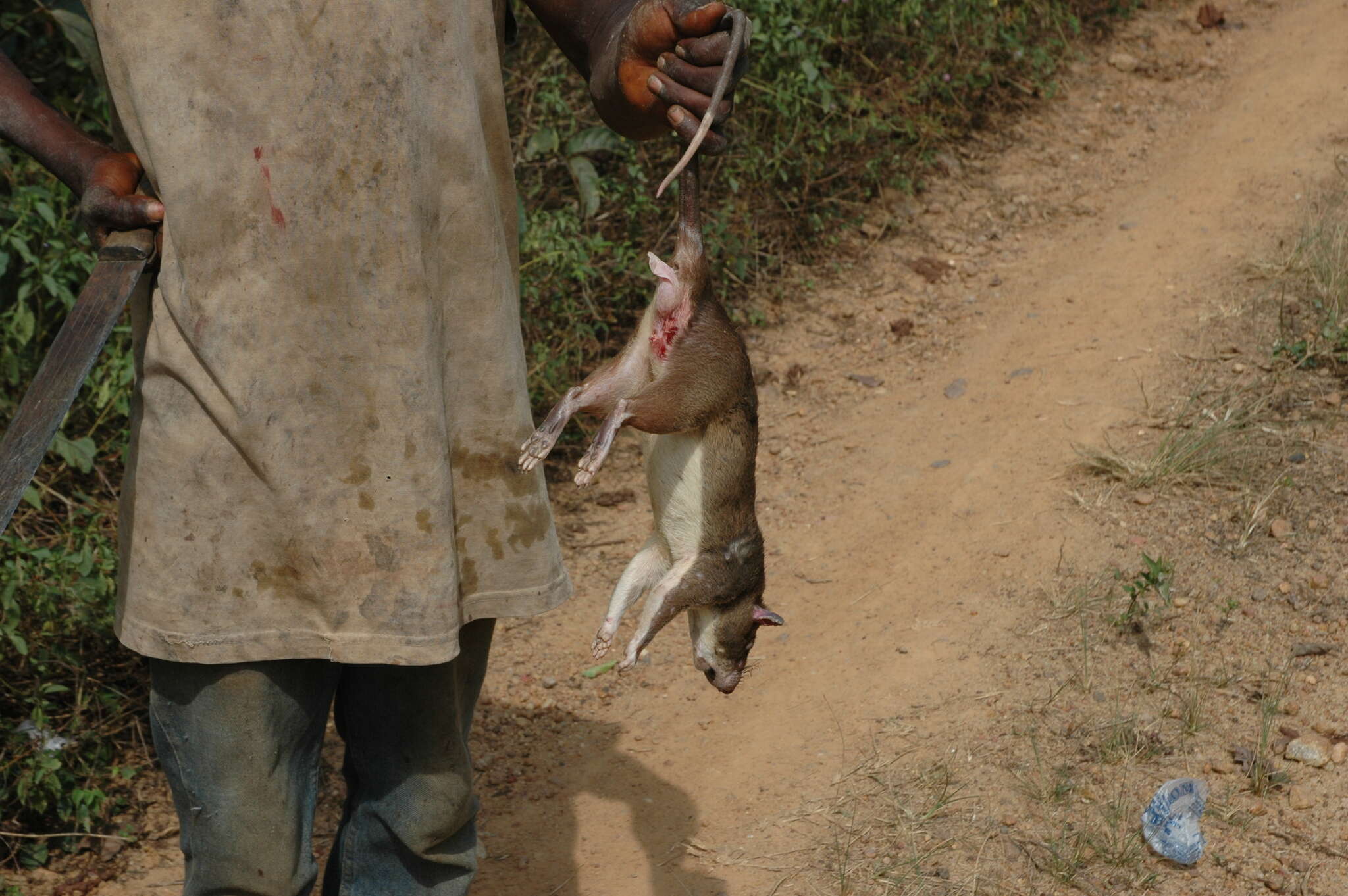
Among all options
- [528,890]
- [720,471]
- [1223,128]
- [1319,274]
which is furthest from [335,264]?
[1223,128]

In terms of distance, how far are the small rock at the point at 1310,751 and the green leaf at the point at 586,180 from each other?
3110 millimetres

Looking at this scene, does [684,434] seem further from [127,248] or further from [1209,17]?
[1209,17]

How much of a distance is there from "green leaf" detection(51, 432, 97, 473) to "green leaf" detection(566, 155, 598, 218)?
216 cm

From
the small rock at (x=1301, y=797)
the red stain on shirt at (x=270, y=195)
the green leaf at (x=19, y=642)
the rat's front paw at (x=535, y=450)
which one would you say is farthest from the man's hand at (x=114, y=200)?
the small rock at (x=1301, y=797)

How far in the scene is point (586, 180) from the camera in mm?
5375

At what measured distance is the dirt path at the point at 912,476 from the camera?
388 cm

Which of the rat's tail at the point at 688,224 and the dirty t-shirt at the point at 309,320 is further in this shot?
the rat's tail at the point at 688,224

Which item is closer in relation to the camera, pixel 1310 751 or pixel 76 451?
pixel 1310 751

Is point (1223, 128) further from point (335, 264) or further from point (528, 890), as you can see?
point (335, 264)

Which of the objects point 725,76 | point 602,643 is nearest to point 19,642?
point 602,643

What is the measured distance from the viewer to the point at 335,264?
81.8 inches

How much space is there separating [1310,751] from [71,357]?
325 cm

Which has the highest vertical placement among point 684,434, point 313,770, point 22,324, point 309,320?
point 309,320

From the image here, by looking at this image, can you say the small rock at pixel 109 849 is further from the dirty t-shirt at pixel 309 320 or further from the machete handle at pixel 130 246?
the machete handle at pixel 130 246
